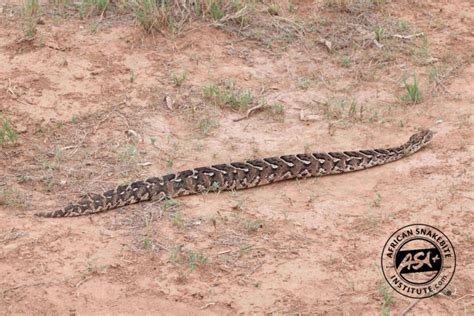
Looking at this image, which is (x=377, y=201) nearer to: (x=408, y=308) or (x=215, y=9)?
(x=408, y=308)

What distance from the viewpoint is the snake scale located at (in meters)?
8.92

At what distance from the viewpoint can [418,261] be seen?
7.87 metres

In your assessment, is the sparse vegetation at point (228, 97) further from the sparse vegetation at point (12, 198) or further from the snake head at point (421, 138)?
the sparse vegetation at point (12, 198)

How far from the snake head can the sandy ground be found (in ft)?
0.45

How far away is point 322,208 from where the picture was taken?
29.4 feet

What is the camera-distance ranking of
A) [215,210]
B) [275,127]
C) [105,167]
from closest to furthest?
[215,210] < [105,167] < [275,127]

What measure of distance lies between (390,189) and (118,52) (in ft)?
15.2

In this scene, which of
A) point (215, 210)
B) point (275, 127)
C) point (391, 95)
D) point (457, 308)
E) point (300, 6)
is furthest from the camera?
point (300, 6)

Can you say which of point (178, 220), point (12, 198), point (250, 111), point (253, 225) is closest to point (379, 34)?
point (250, 111)

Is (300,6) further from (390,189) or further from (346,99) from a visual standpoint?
(390,189)

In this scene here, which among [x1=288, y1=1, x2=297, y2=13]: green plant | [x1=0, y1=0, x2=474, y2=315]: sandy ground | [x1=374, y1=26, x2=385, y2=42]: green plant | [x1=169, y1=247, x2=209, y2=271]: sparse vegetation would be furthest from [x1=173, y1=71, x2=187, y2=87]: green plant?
[x1=169, y1=247, x2=209, y2=271]: sparse vegetation

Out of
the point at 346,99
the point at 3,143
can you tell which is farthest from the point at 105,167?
the point at 346,99

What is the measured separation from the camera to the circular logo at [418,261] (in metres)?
7.53

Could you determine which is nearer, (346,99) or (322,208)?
(322,208)
